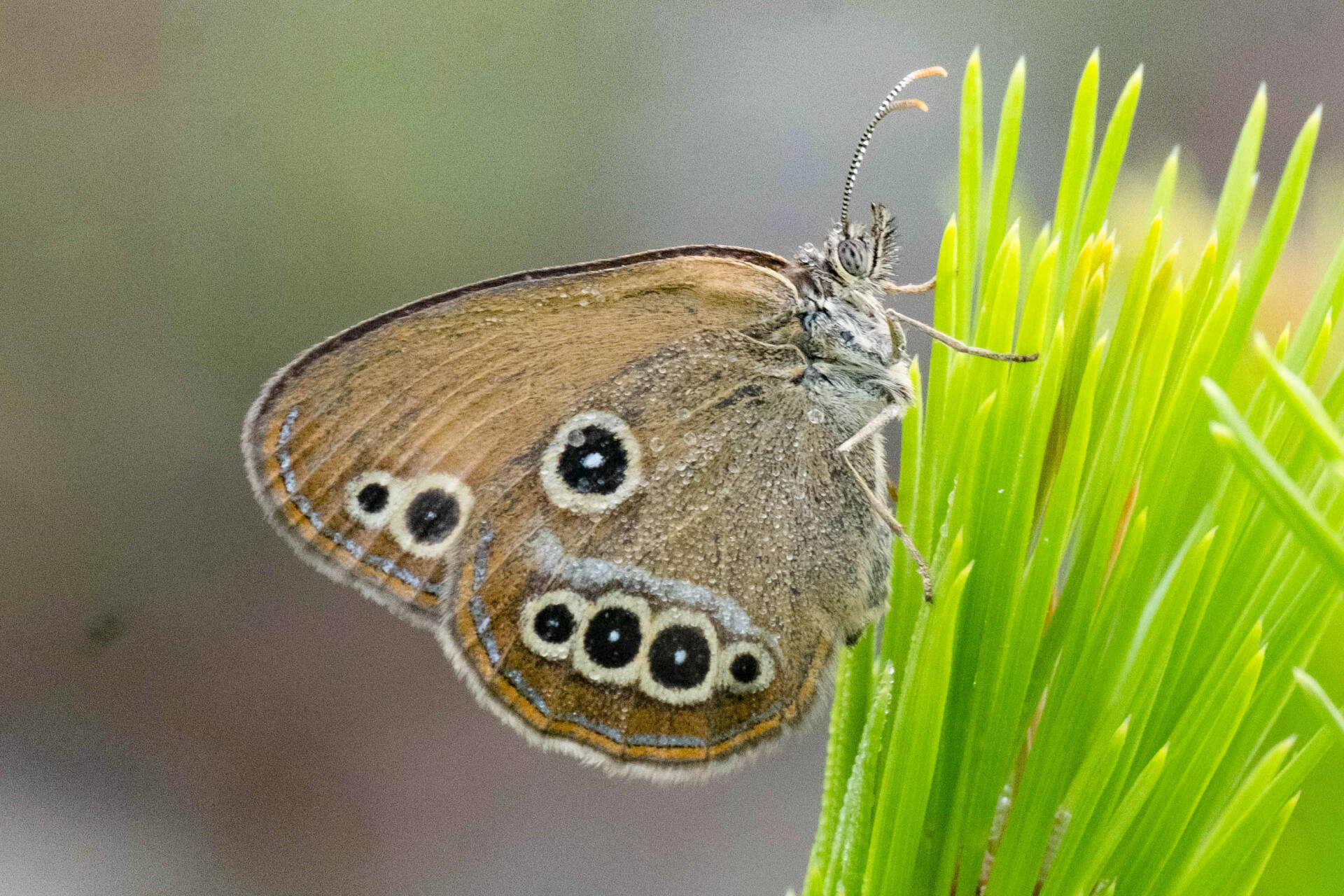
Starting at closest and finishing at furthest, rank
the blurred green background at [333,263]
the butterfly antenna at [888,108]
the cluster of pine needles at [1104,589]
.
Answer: the cluster of pine needles at [1104,589]
the butterfly antenna at [888,108]
the blurred green background at [333,263]

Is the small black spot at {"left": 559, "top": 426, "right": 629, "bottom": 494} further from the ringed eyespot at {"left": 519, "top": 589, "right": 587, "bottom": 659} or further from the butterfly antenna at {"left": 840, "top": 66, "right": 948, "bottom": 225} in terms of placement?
the butterfly antenna at {"left": 840, "top": 66, "right": 948, "bottom": 225}

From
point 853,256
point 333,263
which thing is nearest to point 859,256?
point 853,256

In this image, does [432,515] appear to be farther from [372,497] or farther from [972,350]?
[972,350]

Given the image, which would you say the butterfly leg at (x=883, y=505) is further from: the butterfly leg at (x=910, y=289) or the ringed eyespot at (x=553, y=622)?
the ringed eyespot at (x=553, y=622)

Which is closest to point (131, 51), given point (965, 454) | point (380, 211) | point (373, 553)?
point (380, 211)

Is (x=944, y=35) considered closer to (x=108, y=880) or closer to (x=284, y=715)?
(x=284, y=715)

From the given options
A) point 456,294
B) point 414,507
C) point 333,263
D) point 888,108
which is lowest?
point 333,263

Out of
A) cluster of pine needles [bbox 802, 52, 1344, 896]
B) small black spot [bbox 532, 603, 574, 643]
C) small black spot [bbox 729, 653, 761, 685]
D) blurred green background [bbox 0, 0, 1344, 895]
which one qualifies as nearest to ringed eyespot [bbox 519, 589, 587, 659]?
small black spot [bbox 532, 603, 574, 643]

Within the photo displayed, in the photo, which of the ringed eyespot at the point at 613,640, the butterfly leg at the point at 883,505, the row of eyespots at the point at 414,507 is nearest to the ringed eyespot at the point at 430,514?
the row of eyespots at the point at 414,507
